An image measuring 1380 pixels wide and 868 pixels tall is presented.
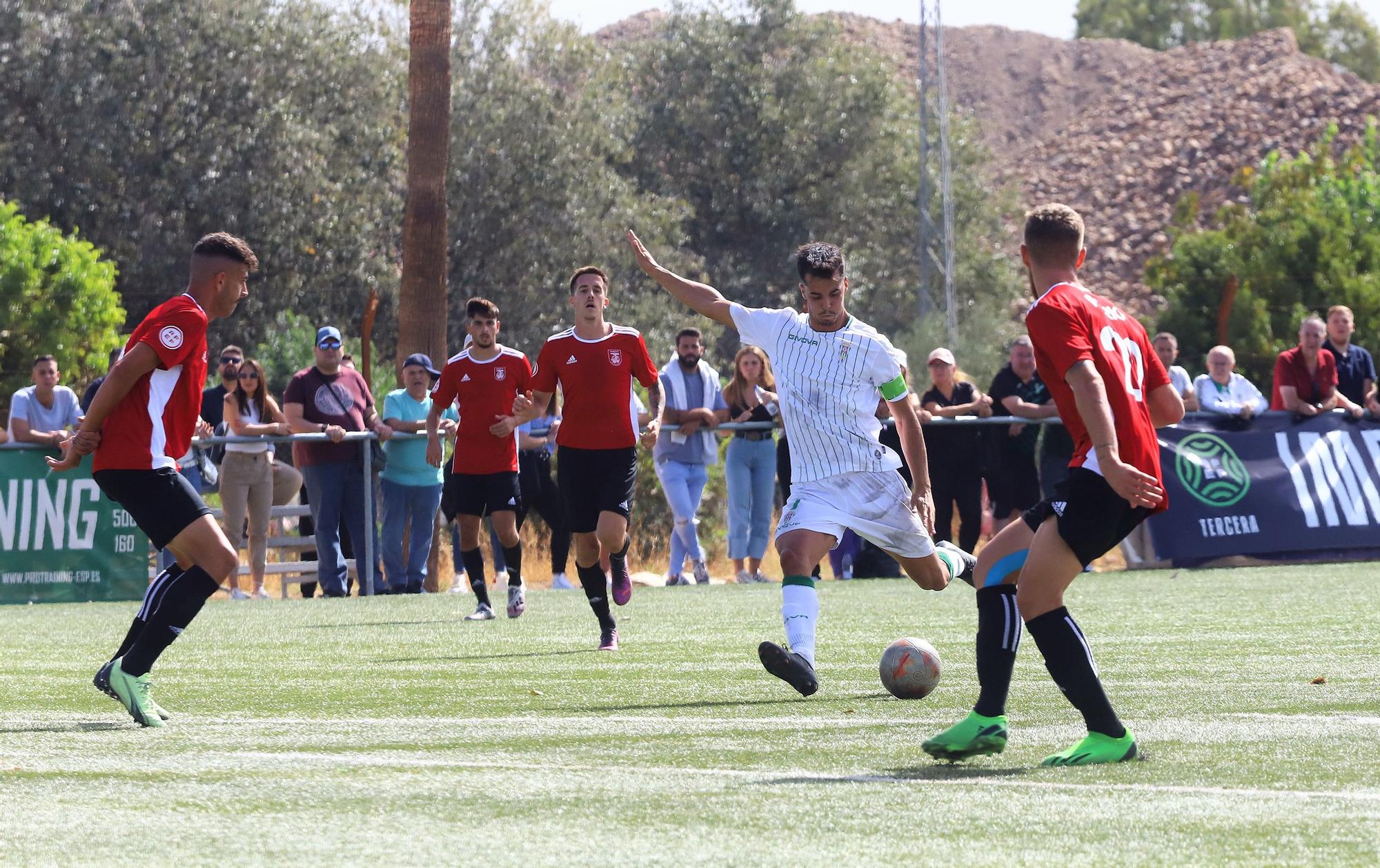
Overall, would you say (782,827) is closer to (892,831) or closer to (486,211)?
(892,831)

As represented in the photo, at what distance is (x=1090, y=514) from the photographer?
Answer: 563 cm

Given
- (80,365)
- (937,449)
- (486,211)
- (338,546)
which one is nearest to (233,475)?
(338,546)

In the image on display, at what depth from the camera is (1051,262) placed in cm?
586

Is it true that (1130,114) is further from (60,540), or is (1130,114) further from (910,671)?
(910,671)

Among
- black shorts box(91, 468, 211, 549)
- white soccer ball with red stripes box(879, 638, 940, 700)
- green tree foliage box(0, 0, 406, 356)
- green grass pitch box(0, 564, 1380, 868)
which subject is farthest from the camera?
green tree foliage box(0, 0, 406, 356)

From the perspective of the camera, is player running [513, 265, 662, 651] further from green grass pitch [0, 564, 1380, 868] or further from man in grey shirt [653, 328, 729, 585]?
man in grey shirt [653, 328, 729, 585]

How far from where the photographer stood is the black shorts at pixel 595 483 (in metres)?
11.0

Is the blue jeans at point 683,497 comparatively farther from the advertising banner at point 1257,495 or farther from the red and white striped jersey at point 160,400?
the red and white striped jersey at point 160,400

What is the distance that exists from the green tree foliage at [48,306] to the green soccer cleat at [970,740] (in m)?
26.1

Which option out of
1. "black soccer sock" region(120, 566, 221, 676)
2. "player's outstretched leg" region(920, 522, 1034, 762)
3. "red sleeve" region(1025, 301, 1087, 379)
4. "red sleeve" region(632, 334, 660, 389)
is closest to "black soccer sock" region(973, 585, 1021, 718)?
"player's outstretched leg" region(920, 522, 1034, 762)

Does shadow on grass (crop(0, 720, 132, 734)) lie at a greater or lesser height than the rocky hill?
lesser

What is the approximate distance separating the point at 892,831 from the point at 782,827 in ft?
0.85

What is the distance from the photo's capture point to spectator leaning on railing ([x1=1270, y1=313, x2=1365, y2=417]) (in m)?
18.5

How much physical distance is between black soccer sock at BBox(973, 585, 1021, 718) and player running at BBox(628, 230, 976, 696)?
1573 mm
